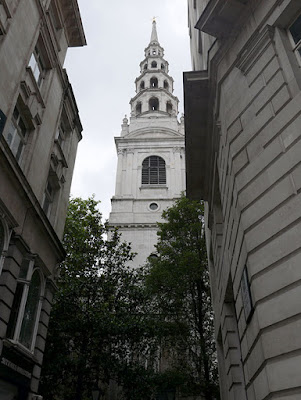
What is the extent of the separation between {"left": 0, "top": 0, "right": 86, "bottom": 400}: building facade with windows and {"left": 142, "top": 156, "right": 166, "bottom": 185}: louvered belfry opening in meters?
27.0

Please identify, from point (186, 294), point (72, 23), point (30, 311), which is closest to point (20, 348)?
point (30, 311)

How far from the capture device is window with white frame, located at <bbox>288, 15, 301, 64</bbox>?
7664 millimetres

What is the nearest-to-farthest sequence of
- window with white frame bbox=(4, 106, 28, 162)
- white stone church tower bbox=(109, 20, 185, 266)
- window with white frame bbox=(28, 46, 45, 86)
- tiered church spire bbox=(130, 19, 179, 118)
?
1. window with white frame bbox=(4, 106, 28, 162)
2. window with white frame bbox=(28, 46, 45, 86)
3. white stone church tower bbox=(109, 20, 185, 266)
4. tiered church spire bbox=(130, 19, 179, 118)

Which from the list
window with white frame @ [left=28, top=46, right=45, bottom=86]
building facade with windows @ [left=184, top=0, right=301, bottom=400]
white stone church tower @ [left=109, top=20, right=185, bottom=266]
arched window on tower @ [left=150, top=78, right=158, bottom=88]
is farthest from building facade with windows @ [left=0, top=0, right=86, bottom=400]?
arched window on tower @ [left=150, top=78, right=158, bottom=88]

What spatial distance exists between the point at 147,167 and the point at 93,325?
28.6 metres

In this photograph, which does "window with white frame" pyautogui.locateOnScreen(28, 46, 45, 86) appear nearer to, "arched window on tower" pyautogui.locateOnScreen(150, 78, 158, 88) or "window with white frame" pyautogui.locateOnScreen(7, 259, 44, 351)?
"window with white frame" pyautogui.locateOnScreen(7, 259, 44, 351)

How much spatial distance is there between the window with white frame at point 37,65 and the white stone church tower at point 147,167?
80.0ft

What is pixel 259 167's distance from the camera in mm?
7277

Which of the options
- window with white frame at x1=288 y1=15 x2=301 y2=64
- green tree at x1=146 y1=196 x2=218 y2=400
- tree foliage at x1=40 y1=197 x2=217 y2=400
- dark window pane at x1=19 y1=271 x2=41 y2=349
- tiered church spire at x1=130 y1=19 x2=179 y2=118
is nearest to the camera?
window with white frame at x1=288 y1=15 x2=301 y2=64

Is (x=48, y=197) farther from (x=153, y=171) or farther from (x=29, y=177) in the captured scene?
(x=153, y=171)

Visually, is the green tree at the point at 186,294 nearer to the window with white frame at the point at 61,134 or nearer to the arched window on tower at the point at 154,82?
→ the window with white frame at the point at 61,134

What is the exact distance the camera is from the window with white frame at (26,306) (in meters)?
11.0

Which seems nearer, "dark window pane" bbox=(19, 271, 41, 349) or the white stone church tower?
"dark window pane" bbox=(19, 271, 41, 349)

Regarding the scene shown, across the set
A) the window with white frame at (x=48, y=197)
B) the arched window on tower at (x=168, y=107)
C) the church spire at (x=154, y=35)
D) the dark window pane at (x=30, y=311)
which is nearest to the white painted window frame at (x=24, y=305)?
the dark window pane at (x=30, y=311)
